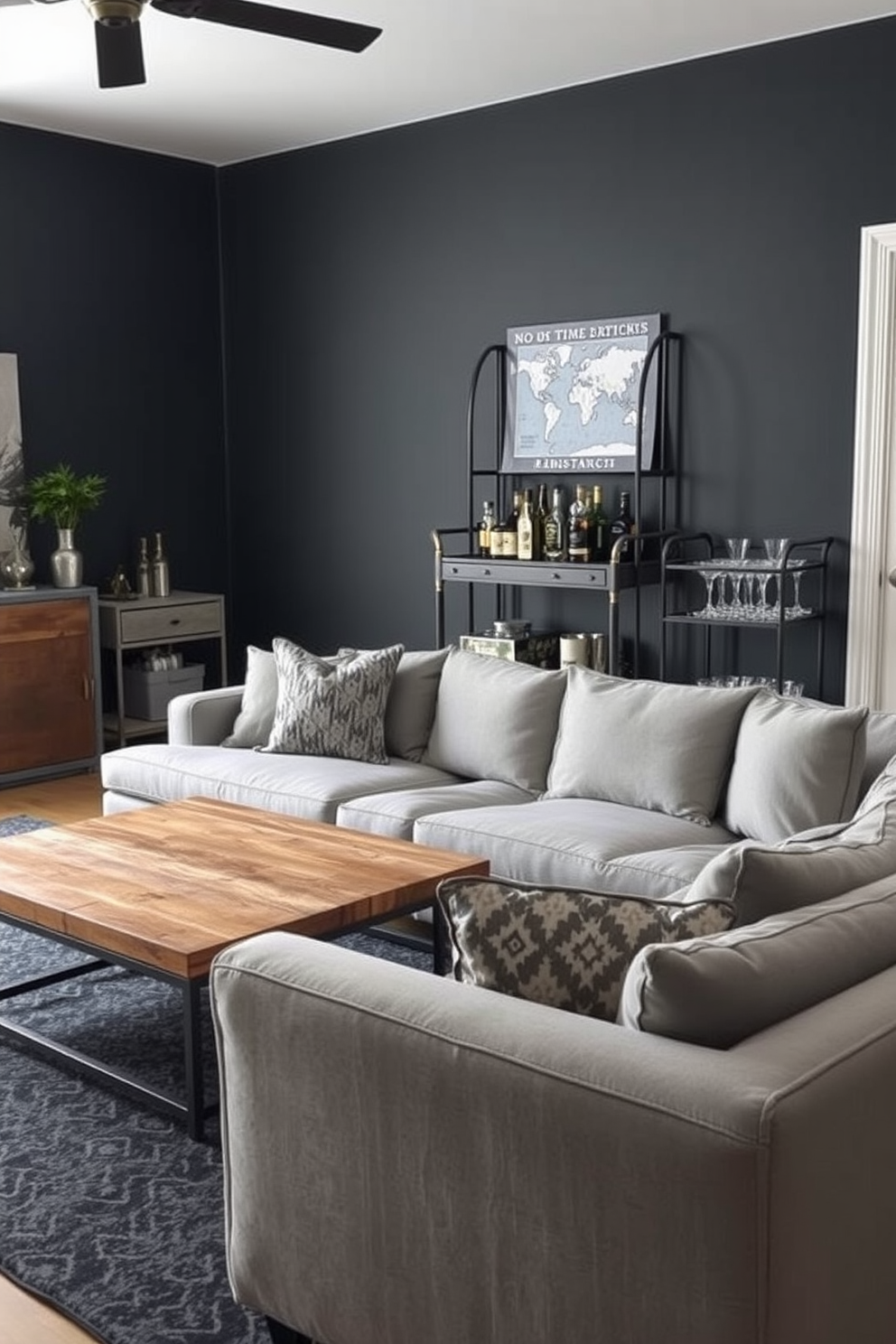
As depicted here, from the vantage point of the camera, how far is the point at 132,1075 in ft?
10.7

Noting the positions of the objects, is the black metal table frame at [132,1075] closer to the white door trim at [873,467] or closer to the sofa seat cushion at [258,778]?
the sofa seat cushion at [258,778]

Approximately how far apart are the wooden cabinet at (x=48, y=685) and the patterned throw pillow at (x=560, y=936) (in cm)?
461

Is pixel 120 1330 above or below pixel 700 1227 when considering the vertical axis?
below

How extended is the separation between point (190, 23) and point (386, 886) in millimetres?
3333

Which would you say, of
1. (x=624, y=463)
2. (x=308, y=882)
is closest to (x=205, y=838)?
(x=308, y=882)

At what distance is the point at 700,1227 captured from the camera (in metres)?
1.63

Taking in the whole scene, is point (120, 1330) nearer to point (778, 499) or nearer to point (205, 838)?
point (205, 838)

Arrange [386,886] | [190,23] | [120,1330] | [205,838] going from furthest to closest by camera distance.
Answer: [190,23] → [205,838] → [386,886] → [120,1330]

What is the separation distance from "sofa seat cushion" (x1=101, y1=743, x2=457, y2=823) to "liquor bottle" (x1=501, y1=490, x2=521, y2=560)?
155 cm

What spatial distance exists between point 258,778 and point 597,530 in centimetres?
204

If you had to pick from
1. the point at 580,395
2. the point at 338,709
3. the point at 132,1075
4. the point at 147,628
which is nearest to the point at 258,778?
the point at 338,709

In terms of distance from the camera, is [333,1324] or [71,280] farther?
[71,280]

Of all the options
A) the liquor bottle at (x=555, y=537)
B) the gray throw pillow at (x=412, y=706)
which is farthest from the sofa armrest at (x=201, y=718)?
the liquor bottle at (x=555, y=537)

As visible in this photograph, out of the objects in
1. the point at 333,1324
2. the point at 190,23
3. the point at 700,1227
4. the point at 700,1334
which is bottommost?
the point at 333,1324
